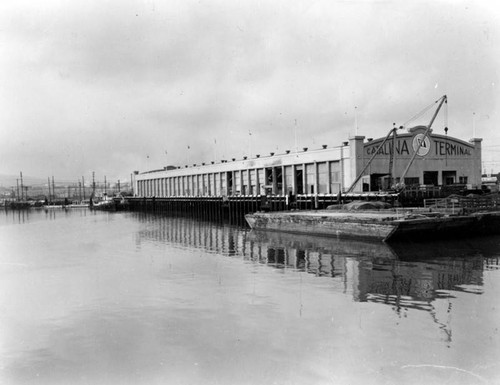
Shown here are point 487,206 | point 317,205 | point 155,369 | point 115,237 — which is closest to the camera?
point 155,369

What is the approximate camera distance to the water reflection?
16172 millimetres

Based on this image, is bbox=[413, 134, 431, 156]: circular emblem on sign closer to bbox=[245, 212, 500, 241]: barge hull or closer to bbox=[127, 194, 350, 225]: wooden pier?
bbox=[127, 194, 350, 225]: wooden pier

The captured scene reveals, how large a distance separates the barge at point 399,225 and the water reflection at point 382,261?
0.70m

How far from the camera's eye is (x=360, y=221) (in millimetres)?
30188

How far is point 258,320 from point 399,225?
16828 mm

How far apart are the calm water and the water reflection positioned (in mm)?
102

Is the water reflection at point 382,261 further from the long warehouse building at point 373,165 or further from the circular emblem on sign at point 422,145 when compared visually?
the circular emblem on sign at point 422,145

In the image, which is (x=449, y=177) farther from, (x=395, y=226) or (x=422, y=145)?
(x=395, y=226)

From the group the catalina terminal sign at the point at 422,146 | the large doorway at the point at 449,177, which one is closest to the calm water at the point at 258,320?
the catalina terminal sign at the point at 422,146

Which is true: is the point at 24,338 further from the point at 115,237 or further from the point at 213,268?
the point at 115,237

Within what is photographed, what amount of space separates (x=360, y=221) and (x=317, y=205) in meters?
17.1

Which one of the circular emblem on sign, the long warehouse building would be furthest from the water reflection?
the circular emblem on sign

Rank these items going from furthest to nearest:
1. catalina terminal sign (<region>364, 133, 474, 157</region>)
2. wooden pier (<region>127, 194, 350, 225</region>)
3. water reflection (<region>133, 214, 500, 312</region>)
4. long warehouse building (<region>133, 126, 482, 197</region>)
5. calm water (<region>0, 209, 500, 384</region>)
Answer: wooden pier (<region>127, 194, 350, 225</region>)
catalina terminal sign (<region>364, 133, 474, 157</region>)
long warehouse building (<region>133, 126, 482, 197</region>)
water reflection (<region>133, 214, 500, 312</region>)
calm water (<region>0, 209, 500, 384</region>)

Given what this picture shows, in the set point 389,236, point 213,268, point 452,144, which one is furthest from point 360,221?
point 452,144
